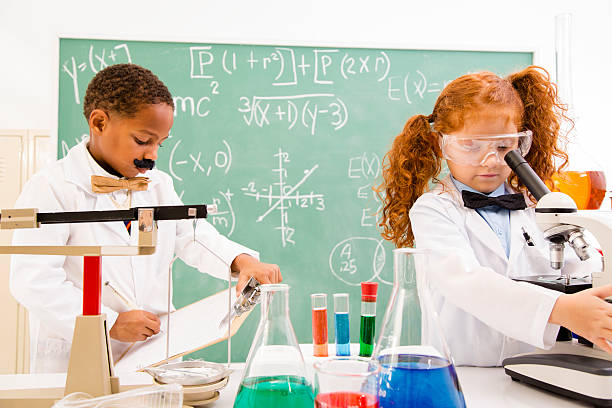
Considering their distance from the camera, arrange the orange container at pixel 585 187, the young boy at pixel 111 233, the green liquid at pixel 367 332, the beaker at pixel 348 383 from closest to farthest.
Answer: the beaker at pixel 348 383, the green liquid at pixel 367 332, the young boy at pixel 111 233, the orange container at pixel 585 187

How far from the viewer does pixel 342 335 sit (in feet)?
3.60

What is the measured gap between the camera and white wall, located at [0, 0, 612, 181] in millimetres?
2332

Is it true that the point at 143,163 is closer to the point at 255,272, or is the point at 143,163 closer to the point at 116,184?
the point at 116,184

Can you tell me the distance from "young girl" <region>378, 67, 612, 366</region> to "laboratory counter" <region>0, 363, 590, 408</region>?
0.15 m

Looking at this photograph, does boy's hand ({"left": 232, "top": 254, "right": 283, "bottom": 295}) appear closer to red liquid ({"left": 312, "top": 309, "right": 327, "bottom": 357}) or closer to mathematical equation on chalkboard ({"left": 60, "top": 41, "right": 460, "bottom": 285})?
red liquid ({"left": 312, "top": 309, "right": 327, "bottom": 357})

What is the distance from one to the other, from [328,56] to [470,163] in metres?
1.34

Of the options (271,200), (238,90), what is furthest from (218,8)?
(271,200)

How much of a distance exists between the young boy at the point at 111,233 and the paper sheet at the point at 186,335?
0.18 ft

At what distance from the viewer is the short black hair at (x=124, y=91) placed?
55.3 inches

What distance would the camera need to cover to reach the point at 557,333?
2.86 ft

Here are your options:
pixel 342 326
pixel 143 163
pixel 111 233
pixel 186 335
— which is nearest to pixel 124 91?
pixel 143 163

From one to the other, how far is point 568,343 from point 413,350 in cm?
49

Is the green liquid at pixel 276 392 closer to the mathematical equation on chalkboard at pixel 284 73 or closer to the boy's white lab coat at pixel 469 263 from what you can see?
the boy's white lab coat at pixel 469 263

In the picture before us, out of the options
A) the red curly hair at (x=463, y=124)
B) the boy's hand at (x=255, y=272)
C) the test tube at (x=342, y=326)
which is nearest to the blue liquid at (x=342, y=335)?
the test tube at (x=342, y=326)
